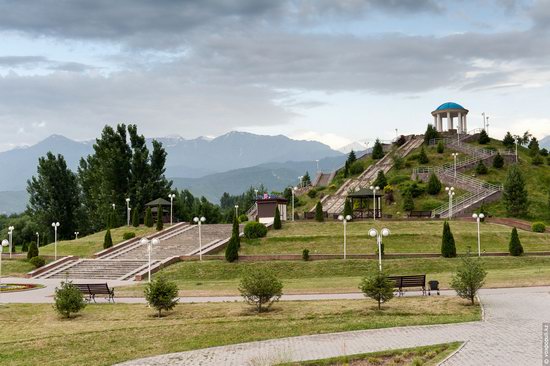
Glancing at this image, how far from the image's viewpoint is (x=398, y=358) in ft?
42.4

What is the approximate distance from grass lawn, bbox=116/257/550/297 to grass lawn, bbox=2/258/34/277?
1256 centimetres

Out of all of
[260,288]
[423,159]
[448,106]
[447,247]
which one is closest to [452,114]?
[448,106]

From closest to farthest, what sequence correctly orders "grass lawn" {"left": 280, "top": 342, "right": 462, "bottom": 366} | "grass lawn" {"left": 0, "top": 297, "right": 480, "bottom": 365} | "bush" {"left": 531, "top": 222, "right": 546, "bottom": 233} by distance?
"grass lawn" {"left": 280, "top": 342, "right": 462, "bottom": 366}, "grass lawn" {"left": 0, "top": 297, "right": 480, "bottom": 365}, "bush" {"left": 531, "top": 222, "right": 546, "bottom": 233}

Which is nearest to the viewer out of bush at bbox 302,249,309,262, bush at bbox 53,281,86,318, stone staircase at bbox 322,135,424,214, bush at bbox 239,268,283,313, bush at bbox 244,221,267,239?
bush at bbox 239,268,283,313

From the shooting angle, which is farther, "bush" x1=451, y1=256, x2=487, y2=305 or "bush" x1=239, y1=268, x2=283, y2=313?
"bush" x1=239, y1=268, x2=283, y2=313

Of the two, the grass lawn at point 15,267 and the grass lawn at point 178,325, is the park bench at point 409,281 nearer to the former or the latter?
the grass lawn at point 178,325

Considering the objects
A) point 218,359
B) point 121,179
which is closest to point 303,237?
point 218,359

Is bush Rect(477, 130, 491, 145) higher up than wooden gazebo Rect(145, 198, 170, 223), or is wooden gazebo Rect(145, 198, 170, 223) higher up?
bush Rect(477, 130, 491, 145)

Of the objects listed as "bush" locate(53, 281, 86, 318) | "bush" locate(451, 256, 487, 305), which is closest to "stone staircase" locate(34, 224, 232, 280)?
"bush" locate(53, 281, 86, 318)

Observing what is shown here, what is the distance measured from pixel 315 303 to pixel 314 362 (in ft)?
26.9

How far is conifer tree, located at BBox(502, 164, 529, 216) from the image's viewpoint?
50.2 meters

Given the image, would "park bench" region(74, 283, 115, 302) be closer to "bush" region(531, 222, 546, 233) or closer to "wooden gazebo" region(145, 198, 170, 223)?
"wooden gazebo" region(145, 198, 170, 223)

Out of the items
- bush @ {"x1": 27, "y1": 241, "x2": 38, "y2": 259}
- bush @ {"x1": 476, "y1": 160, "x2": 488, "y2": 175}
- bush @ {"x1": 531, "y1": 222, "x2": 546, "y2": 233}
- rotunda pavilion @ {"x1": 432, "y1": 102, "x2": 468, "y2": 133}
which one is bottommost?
bush @ {"x1": 27, "y1": 241, "x2": 38, "y2": 259}

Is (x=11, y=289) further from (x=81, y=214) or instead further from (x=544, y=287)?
(x=81, y=214)
